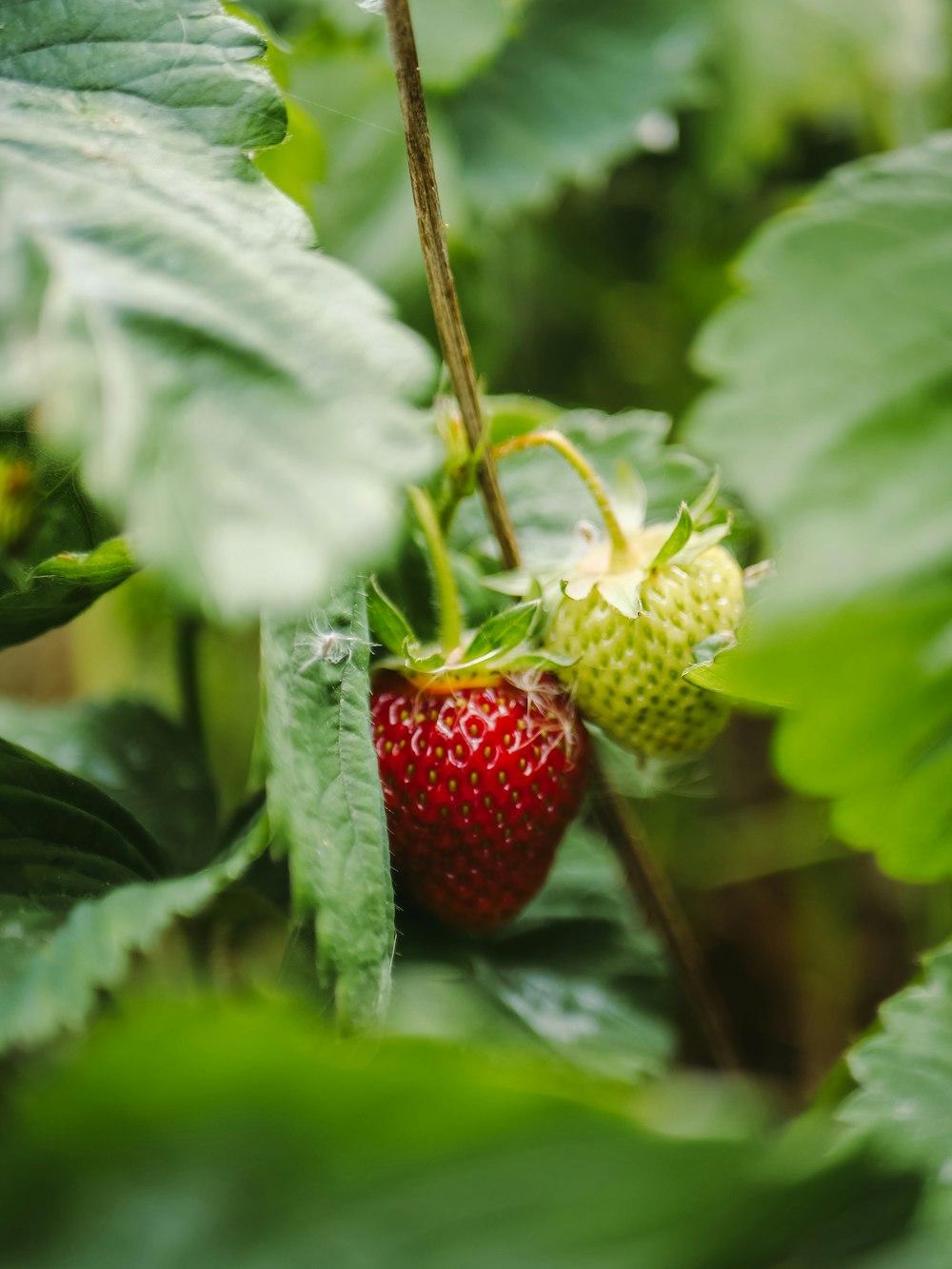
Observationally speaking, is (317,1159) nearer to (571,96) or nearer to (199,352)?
(199,352)

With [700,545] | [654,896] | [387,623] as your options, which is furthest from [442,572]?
[654,896]

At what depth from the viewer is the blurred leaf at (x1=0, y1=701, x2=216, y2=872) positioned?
0.65m

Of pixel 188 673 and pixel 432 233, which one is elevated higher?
pixel 432 233

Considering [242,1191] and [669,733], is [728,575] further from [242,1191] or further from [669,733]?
[242,1191]

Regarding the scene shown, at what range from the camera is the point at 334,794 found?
16.9 inches

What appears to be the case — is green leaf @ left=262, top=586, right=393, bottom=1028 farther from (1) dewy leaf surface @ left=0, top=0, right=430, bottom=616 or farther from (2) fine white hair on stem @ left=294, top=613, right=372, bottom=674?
(1) dewy leaf surface @ left=0, top=0, right=430, bottom=616

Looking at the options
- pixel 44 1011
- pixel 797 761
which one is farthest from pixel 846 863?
pixel 44 1011

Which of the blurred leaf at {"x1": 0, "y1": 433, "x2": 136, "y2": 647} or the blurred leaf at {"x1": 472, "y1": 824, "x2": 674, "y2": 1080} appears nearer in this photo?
the blurred leaf at {"x1": 0, "y1": 433, "x2": 136, "y2": 647}

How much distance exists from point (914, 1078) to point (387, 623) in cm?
32

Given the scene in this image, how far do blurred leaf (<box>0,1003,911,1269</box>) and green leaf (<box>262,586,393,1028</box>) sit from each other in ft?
0.40

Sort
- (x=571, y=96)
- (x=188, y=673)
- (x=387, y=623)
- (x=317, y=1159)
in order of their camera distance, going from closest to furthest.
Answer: (x=317, y=1159) < (x=387, y=623) < (x=188, y=673) < (x=571, y=96)

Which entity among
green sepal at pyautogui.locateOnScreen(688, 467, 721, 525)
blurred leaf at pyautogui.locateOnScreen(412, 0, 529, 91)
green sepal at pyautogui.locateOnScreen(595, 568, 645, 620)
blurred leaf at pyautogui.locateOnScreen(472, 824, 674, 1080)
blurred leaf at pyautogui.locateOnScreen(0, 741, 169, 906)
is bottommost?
blurred leaf at pyautogui.locateOnScreen(472, 824, 674, 1080)

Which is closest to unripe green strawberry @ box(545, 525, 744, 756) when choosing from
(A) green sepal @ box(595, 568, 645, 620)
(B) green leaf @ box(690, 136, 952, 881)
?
(A) green sepal @ box(595, 568, 645, 620)

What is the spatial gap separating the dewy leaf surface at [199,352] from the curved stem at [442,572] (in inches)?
5.7
